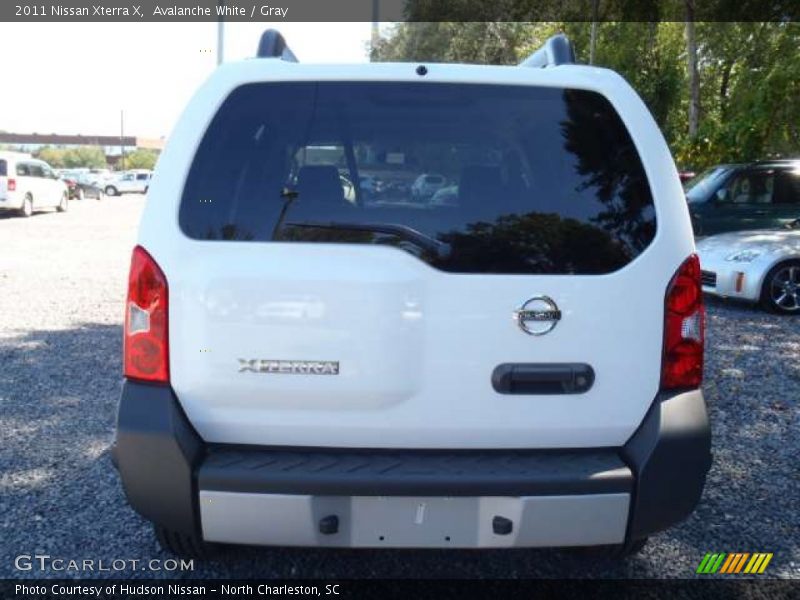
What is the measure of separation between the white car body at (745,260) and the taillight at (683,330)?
21.1 feet

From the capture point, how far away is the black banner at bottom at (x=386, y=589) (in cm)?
272

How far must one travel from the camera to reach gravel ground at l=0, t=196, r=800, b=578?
2.95 meters

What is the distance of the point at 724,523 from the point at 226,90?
285 cm

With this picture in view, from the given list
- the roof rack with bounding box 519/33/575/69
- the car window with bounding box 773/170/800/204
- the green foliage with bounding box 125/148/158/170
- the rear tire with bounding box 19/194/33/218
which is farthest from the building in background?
the roof rack with bounding box 519/33/575/69

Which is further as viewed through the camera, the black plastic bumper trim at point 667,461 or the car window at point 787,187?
the car window at point 787,187

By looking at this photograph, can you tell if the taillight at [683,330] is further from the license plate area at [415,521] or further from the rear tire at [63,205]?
the rear tire at [63,205]

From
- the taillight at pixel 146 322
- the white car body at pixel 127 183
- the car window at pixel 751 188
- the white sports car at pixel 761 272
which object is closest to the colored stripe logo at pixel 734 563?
the taillight at pixel 146 322

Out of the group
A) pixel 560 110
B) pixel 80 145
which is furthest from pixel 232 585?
pixel 80 145

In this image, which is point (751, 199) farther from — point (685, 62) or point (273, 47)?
point (685, 62)

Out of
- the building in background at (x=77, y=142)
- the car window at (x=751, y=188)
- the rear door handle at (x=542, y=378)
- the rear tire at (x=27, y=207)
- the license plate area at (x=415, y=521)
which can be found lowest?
the rear tire at (x=27, y=207)

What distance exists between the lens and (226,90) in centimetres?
236

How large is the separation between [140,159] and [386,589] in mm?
100642

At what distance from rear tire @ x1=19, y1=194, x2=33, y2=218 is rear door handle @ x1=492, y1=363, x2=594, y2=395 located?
22.9 metres

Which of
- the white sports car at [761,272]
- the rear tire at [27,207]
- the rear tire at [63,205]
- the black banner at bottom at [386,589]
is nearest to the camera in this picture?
the black banner at bottom at [386,589]
